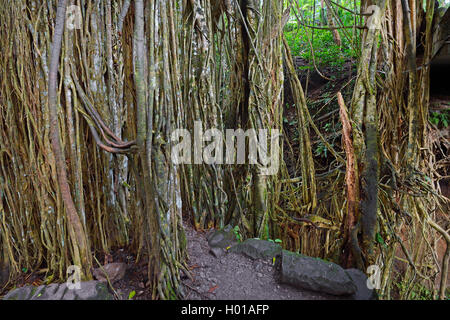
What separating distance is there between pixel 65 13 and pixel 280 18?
1647mm

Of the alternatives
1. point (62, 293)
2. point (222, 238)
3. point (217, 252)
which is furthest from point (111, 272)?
point (222, 238)

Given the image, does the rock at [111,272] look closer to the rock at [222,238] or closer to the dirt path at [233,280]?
the dirt path at [233,280]

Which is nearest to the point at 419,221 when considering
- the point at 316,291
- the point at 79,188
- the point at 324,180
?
the point at 324,180

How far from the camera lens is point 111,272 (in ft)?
5.52

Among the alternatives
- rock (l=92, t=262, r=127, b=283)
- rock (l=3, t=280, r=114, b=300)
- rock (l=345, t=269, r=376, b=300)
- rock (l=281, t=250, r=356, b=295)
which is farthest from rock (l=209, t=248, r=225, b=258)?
rock (l=345, t=269, r=376, b=300)

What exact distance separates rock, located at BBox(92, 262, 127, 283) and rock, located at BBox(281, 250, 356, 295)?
997mm

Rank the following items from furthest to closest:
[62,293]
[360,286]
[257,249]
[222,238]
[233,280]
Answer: [222,238] → [257,249] → [233,280] → [360,286] → [62,293]

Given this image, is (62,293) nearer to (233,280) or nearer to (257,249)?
(233,280)

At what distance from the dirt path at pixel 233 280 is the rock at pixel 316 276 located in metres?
0.05

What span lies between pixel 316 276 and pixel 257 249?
0.48m

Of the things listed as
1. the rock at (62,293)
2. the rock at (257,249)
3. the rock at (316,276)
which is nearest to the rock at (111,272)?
the rock at (62,293)

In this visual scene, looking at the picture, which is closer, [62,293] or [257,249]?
[62,293]

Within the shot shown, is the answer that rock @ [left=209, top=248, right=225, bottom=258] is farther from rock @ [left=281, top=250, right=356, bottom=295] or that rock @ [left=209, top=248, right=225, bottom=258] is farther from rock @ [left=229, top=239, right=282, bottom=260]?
rock @ [left=281, top=250, right=356, bottom=295]

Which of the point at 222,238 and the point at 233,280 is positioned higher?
the point at 222,238
